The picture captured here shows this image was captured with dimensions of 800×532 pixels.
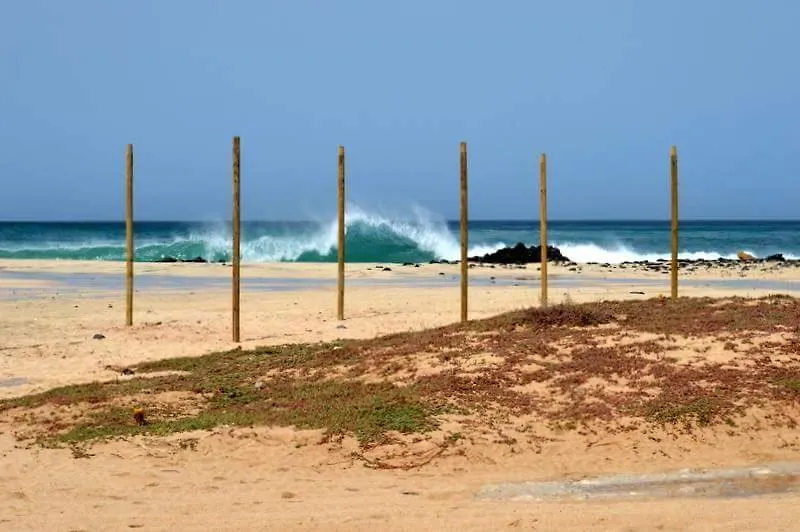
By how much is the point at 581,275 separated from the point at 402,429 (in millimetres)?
26444

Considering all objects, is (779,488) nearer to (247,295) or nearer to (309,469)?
(309,469)

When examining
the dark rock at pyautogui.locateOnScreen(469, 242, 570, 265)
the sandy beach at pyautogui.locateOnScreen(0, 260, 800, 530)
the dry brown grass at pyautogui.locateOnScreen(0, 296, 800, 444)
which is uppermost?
the dark rock at pyautogui.locateOnScreen(469, 242, 570, 265)

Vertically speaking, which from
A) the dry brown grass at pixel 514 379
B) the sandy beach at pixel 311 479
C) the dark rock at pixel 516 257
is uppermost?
the dark rock at pixel 516 257

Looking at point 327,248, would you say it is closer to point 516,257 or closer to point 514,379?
point 516,257

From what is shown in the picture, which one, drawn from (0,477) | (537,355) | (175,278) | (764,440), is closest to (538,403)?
(537,355)

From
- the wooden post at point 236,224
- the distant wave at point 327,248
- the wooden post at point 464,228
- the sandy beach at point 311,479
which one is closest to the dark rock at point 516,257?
the distant wave at point 327,248

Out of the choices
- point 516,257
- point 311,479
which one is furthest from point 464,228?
point 516,257

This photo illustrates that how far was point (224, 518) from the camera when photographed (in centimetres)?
634

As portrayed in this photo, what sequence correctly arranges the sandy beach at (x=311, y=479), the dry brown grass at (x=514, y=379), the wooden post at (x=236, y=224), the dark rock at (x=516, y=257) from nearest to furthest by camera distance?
1. the sandy beach at (x=311, y=479)
2. the dry brown grass at (x=514, y=379)
3. the wooden post at (x=236, y=224)
4. the dark rock at (x=516, y=257)

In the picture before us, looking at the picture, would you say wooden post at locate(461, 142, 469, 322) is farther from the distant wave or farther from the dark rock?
the distant wave

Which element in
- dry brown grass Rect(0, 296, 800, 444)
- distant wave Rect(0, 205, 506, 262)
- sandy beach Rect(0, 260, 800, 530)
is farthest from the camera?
distant wave Rect(0, 205, 506, 262)

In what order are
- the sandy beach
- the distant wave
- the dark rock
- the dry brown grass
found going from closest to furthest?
the sandy beach, the dry brown grass, the dark rock, the distant wave

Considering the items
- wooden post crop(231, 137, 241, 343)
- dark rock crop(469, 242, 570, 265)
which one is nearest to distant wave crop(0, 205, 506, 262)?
dark rock crop(469, 242, 570, 265)

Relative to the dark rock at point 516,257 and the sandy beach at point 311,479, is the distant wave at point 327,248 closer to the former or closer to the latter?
the dark rock at point 516,257
